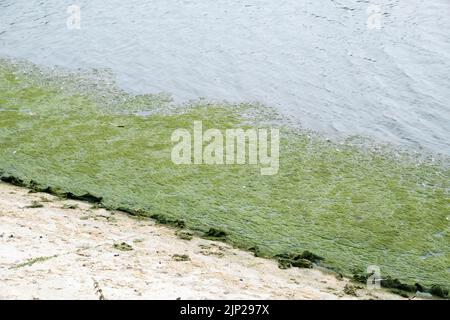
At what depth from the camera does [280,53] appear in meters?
17.5

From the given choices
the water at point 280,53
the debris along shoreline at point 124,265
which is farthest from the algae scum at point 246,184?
the water at point 280,53

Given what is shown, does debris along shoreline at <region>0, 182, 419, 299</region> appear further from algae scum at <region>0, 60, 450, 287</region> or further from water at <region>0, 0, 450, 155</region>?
water at <region>0, 0, 450, 155</region>

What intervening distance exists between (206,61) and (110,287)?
35.4ft

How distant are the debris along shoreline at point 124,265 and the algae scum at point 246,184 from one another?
1.80ft

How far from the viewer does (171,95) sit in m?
15.3

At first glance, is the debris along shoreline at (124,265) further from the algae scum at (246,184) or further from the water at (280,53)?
the water at (280,53)

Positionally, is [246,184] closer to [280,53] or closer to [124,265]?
[124,265]

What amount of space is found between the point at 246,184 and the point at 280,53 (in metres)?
7.35

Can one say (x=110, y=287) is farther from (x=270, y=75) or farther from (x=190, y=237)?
(x=270, y=75)

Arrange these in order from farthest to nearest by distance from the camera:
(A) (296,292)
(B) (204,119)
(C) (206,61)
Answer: (C) (206,61), (B) (204,119), (A) (296,292)

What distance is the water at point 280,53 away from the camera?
47.1 ft

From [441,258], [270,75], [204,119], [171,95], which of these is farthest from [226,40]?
[441,258]

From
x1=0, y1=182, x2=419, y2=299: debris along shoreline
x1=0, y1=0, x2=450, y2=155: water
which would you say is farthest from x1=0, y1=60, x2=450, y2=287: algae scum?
x1=0, y1=0, x2=450, y2=155: water

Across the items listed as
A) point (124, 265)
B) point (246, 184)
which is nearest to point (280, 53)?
point (246, 184)
